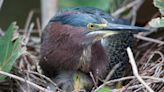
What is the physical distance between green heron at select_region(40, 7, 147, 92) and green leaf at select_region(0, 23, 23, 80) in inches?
6.2

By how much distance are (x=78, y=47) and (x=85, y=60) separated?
3.6 inches

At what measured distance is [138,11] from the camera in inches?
127

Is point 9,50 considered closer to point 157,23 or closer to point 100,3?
point 157,23

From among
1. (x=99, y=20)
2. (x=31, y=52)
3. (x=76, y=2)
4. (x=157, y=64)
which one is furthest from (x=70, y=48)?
(x=76, y=2)

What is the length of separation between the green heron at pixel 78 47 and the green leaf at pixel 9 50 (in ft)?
0.52

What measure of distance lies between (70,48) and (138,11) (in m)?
1.13

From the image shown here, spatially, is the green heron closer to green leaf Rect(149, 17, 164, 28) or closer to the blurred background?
green leaf Rect(149, 17, 164, 28)

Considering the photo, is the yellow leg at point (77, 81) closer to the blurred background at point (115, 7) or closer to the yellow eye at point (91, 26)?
the yellow eye at point (91, 26)

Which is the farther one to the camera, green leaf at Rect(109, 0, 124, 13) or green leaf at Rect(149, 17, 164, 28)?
green leaf at Rect(109, 0, 124, 13)

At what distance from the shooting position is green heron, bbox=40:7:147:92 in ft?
7.10

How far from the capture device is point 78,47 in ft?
7.21

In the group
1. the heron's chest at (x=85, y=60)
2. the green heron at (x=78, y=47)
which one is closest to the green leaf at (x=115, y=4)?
the green heron at (x=78, y=47)

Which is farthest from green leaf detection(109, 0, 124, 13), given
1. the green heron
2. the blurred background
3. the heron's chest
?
the heron's chest

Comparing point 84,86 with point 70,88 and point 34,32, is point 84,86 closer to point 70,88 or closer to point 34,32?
point 70,88
